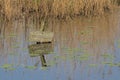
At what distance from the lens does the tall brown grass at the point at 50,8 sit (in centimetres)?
1182

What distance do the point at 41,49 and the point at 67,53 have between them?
734 mm

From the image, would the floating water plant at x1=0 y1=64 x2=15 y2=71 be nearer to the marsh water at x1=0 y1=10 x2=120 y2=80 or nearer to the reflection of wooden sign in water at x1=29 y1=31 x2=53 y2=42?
the marsh water at x1=0 y1=10 x2=120 y2=80

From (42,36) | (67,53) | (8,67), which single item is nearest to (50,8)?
(42,36)

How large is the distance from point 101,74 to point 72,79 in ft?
1.84

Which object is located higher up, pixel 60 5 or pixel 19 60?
pixel 60 5

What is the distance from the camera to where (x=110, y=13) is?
1303 cm

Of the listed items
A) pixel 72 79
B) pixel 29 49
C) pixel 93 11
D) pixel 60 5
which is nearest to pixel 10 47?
pixel 29 49

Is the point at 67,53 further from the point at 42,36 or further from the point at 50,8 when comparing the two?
the point at 50,8

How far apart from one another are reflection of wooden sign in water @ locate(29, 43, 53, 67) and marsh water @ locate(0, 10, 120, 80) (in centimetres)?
7

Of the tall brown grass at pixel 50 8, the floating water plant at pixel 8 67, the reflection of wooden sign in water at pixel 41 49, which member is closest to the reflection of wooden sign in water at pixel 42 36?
the reflection of wooden sign in water at pixel 41 49

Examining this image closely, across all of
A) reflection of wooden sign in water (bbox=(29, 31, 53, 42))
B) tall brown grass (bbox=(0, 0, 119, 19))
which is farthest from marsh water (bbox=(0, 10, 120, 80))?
tall brown grass (bbox=(0, 0, 119, 19))

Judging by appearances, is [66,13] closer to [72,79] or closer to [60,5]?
[60,5]

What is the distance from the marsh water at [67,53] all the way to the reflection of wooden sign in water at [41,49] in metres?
0.07

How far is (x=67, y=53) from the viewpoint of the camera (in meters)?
8.18
